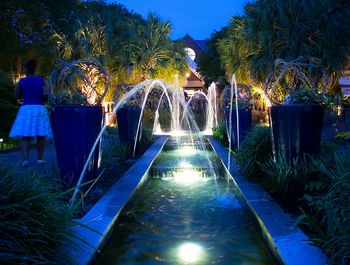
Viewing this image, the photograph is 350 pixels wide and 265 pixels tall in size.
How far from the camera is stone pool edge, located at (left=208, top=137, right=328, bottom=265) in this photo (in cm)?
278

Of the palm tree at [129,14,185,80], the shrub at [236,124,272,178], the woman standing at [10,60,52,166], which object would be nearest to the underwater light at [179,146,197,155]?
the shrub at [236,124,272,178]

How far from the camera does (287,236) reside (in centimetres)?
321

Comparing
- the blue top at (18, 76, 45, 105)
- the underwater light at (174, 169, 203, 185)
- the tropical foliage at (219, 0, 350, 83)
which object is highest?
the tropical foliage at (219, 0, 350, 83)

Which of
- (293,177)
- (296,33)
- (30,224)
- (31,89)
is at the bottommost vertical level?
(293,177)

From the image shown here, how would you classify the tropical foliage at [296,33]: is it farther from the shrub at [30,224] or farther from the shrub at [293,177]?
the shrub at [30,224]

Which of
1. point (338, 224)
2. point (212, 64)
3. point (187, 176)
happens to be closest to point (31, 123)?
point (187, 176)

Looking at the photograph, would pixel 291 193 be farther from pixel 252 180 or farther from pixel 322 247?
pixel 322 247

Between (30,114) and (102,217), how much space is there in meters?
3.15

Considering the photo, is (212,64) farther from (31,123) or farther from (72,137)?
(72,137)

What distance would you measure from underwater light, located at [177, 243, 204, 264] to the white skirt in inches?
141

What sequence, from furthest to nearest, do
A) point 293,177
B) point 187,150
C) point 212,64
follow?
point 212,64
point 187,150
point 293,177

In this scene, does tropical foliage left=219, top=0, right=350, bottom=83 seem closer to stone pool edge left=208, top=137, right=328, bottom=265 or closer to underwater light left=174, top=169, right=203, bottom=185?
underwater light left=174, top=169, right=203, bottom=185

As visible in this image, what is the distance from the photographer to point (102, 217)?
3.73 m

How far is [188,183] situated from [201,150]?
4512 millimetres
